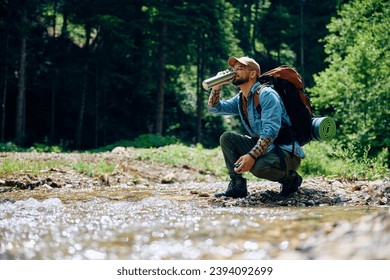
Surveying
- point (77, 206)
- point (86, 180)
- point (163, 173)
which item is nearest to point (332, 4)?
point (163, 173)

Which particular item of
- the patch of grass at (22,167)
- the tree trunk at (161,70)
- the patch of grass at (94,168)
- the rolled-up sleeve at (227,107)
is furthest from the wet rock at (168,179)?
the tree trunk at (161,70)

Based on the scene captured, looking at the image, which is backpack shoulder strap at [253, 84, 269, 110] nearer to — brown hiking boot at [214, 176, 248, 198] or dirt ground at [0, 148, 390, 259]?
brown hiking boot at [214, 176, 248, 198]

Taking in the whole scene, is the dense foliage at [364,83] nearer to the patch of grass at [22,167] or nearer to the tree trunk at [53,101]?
the patch of grass at [22,167]

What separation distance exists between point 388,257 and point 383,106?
1032cm

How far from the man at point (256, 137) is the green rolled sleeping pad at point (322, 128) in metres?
0.28

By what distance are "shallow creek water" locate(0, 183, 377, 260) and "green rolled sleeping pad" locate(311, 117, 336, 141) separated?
127cm

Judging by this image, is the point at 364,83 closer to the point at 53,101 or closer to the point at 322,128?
the point at 322,128

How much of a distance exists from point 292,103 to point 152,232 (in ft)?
8.18

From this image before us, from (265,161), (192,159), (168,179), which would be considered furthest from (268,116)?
(192,159)

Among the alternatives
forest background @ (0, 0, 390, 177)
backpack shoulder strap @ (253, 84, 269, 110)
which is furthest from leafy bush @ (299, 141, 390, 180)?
forest background @ (0, 0, 390, 177)

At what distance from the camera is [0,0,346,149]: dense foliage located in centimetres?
2250

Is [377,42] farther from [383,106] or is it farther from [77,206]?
[77,206]

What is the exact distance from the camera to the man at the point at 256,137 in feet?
14.3

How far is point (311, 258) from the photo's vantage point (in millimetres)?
2223
